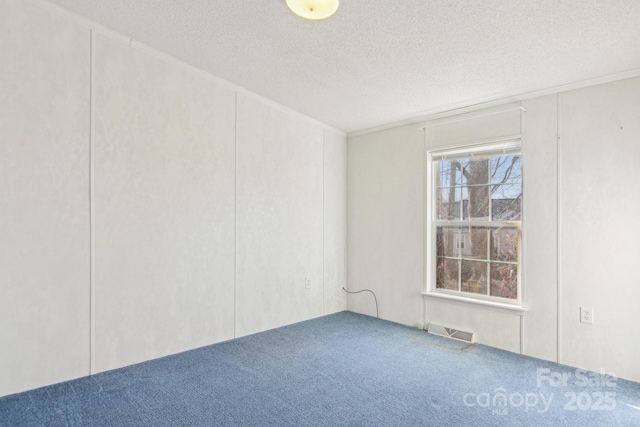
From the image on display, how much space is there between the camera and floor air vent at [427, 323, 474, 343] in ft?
11.6

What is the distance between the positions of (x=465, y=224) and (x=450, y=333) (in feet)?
3.75

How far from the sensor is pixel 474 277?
3670mm

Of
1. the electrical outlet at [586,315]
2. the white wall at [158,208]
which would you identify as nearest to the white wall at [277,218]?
the white wall at [158,208]

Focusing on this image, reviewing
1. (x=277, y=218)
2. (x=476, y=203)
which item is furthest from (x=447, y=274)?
(x=277, y=218)

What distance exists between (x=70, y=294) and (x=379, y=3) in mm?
2811

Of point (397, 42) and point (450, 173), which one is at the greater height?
point (397, 42)

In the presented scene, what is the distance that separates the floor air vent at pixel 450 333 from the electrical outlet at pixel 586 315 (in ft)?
3.15

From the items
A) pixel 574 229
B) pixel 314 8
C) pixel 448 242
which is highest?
pixel 314 8

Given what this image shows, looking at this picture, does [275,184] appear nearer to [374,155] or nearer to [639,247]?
[374,155]

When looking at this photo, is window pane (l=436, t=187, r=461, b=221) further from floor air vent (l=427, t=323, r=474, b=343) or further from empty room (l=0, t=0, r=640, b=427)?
floor air vent (l=427, t=323, r=474, b=343)

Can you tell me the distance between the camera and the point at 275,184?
12.8ft

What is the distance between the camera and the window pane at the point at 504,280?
338 cm

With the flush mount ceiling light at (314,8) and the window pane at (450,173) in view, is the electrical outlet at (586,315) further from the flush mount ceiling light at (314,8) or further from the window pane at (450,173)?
the flush mount ceiling light at (314,8)

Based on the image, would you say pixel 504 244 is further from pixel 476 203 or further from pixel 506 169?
pixel 506 169
